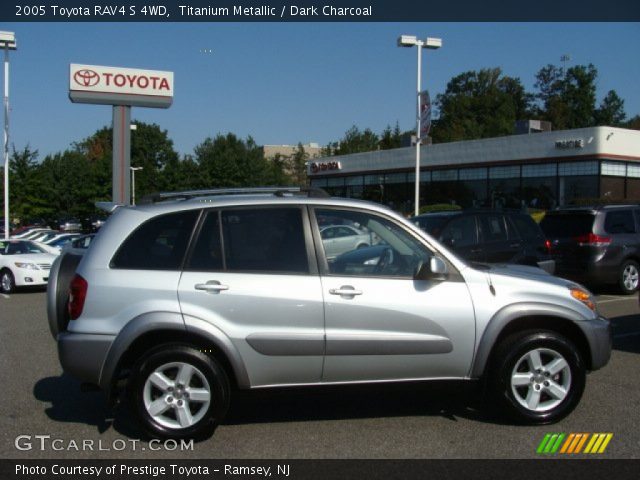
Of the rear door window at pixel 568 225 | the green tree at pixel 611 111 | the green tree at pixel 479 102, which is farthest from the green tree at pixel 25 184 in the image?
the green tree at pixel 611 111

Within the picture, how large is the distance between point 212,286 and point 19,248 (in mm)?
14559

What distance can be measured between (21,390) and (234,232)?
10.1 ft

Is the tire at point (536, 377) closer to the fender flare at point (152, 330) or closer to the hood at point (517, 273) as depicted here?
the hood at point (517, 273)

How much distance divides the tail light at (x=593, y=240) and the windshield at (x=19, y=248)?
516 inches

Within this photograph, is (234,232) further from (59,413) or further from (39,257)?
(39,257)

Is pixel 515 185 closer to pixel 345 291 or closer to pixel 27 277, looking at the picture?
pixel 27 277

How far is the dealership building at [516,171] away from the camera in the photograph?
105ft

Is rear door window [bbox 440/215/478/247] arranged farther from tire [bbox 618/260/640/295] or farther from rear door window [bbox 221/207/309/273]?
rear door window [bbox 221/207/309/273]

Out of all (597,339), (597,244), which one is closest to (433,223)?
(597,244)

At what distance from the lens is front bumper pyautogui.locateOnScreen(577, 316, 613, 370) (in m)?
5.49

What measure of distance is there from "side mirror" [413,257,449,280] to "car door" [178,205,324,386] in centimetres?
79

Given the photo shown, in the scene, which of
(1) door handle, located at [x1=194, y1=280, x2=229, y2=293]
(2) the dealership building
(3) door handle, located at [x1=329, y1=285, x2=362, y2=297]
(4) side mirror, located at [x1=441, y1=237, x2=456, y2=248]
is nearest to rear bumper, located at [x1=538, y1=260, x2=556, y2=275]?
(4) side mirror, located at [x1=441, y1=237, x2=456, y2=248]

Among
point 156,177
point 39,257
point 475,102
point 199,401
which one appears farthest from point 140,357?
point 475,102

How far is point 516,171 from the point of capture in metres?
36.3
